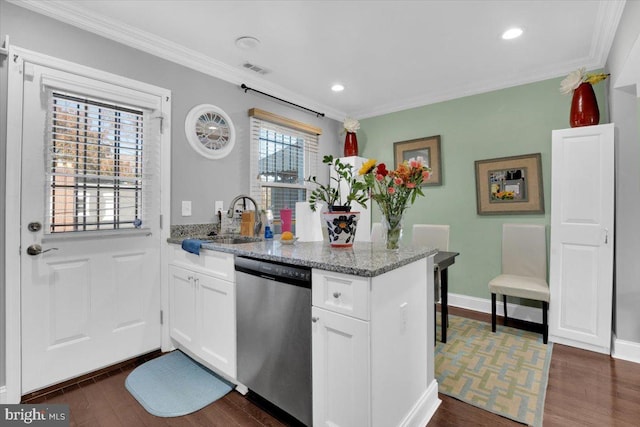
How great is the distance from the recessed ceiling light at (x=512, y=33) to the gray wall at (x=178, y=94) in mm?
2260

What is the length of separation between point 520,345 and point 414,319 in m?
1.68

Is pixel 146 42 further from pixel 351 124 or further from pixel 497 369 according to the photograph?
pixel 497 369

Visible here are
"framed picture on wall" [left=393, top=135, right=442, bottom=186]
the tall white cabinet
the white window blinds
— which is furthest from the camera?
"framed picture on wall" [left=393, top=135, right=442, bottom=186]

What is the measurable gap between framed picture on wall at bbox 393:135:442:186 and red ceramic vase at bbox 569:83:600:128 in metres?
1.36

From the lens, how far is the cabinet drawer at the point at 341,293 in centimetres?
130

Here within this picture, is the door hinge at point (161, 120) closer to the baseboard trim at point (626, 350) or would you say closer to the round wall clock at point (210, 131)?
the round wall clock at point (210, 131)

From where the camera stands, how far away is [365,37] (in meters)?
2.54

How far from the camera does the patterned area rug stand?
74.4 inches

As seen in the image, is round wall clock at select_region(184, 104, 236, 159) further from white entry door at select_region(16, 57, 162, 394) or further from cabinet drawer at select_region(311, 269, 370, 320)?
cabinet drawer at select_region(311, 269, 370, 320)

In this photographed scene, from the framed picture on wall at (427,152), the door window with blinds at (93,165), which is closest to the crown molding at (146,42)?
the door window with blinds at (93,165)

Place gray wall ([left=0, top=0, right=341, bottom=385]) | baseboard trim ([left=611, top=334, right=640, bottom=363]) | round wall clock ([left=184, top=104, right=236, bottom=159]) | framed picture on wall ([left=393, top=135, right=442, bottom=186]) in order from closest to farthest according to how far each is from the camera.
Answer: gray wall ([left=0, top=0, right=341, bottom=385]) < baseboard trim ([left=611, top=334, right=640, bottom=363]) < round wall clock ([left=184, top=104, right=236, bottom=159]) < framed picture on wall ([left=393, top=135, right=442, bottom=186])

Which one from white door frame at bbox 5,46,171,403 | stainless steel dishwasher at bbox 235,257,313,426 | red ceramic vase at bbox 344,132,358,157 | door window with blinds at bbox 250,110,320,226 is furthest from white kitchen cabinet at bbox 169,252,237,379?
red ceramic vase at bbox 344,132,358,157

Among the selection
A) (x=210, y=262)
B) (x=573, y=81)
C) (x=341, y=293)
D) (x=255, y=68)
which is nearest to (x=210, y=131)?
(x=255, y=68)

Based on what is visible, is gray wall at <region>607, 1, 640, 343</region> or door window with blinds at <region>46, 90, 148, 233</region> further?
gray wall at <region>607, 1, 640, 343</region>
